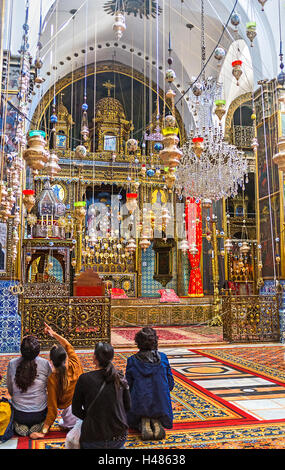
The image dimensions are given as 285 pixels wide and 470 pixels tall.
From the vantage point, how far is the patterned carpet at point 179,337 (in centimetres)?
780

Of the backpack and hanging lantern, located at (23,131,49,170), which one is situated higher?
hanging lantern, located at (23,131,49,170)

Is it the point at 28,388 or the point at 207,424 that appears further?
the point at 207,424

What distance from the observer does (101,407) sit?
Answer: 2250 millimetres

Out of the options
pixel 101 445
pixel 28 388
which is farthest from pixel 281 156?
pixel 28 388

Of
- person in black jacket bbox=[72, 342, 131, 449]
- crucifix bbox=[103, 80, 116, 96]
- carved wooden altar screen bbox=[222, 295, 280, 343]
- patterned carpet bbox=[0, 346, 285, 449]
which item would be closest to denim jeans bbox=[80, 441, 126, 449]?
person in black jacket bbox=[72, 342, 131, 449]

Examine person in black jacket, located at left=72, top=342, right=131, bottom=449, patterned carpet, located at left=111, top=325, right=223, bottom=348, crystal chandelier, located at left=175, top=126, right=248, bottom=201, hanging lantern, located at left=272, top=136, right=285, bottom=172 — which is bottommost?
patterned carpet, located at left=111, top=325, right=223, bottom=348

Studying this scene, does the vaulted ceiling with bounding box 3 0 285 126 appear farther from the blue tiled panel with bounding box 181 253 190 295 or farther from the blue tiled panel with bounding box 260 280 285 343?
the blue tiled panel with bounding box 181 253 190 295

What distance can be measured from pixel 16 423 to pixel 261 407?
6.67ft

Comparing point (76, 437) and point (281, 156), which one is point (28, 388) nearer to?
point (76, 437)

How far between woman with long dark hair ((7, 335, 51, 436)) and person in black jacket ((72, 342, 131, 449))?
0.68 m

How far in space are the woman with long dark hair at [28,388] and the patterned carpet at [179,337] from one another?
14.5ft

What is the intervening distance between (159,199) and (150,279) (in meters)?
2.73

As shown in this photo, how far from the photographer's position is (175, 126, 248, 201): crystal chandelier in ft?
29.0
